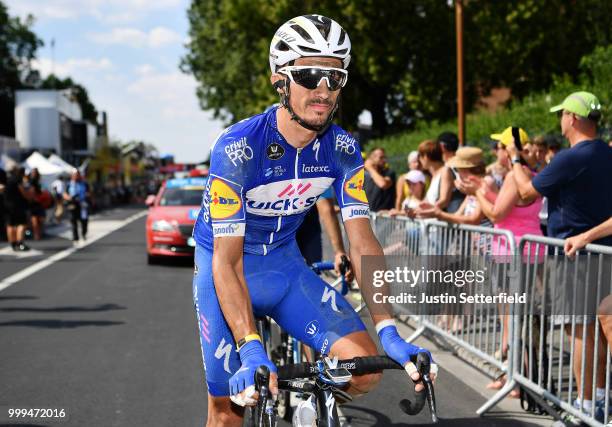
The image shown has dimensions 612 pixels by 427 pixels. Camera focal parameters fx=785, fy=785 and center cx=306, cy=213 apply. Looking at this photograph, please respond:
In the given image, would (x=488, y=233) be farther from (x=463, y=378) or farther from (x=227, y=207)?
(x=227, y=207)

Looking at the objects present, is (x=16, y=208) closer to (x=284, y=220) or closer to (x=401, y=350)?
(x=284, y=220)

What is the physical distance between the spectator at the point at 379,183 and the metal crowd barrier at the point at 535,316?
10.7 ft

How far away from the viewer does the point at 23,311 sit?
9898mm

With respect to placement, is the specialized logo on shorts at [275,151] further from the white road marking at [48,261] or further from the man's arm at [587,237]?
the white road marking at [48,261]

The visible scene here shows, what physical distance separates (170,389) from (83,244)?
1524 centimetres

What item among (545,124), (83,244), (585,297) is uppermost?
(545,124)

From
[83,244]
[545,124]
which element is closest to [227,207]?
[545,124]

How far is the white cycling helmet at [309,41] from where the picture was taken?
116 inches

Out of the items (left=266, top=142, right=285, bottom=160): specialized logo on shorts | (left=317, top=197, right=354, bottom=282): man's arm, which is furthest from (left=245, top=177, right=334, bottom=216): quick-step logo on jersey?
(left=317, top=197, right=354, bottom=282): man's arm

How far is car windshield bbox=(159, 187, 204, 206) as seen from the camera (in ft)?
52.8

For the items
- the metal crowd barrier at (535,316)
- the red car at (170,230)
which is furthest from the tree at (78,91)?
the metal crowd barrier at (535,316)

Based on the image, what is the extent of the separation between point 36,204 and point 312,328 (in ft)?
64.3

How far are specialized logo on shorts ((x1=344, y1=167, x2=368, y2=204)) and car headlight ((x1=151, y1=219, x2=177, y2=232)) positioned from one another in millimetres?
11874

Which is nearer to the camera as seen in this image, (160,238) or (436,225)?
(436,225)
